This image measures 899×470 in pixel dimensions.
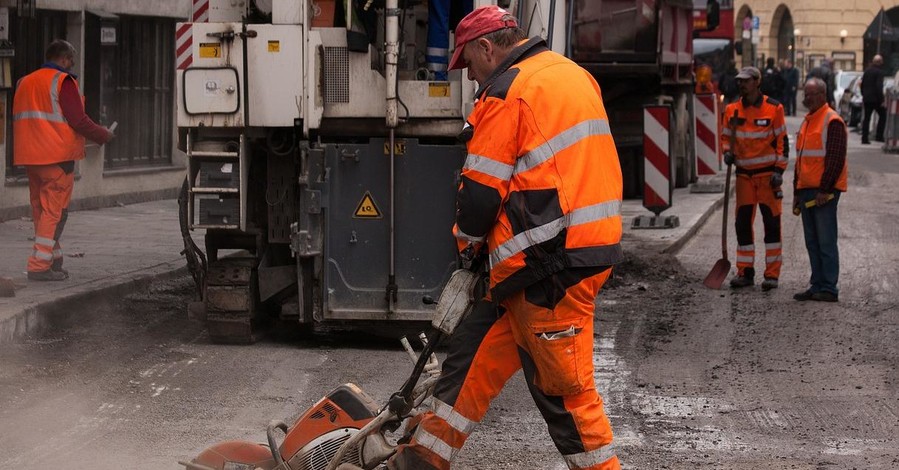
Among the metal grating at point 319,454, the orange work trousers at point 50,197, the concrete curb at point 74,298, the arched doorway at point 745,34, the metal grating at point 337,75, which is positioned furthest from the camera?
the arched doorway at point 745,34

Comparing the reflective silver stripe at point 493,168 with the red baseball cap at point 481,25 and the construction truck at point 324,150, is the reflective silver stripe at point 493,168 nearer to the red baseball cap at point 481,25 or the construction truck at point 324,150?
the red baseball cap at point 481,25

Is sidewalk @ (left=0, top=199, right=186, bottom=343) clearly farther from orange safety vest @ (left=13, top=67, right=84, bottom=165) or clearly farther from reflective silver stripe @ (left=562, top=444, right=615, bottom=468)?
reflective silver stripe @ (left=562, top=444, right=615, bottom=468)

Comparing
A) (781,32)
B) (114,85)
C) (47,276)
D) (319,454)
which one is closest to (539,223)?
(319,454)

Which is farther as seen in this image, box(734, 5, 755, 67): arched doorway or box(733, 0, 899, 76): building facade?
box(734, 5, 755, 67): arched doorway

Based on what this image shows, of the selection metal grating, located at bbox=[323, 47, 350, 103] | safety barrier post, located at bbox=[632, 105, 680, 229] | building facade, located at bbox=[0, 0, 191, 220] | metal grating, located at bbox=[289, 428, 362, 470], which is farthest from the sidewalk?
safety barrier post, located at bbox=[632, 105, 680, 229]

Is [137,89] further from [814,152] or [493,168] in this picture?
[493,168]

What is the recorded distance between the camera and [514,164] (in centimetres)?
490

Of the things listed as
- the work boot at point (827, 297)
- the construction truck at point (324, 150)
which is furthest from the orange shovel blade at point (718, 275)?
the construction truck at point (324, 150)

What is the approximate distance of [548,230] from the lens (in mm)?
4898

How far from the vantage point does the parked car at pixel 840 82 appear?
135 ft

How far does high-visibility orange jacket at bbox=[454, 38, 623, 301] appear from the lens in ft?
16.0

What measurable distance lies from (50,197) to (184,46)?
9.21ft

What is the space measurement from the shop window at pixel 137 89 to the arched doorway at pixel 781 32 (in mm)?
44028

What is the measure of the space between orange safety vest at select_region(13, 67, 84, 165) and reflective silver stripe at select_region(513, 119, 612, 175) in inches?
267
